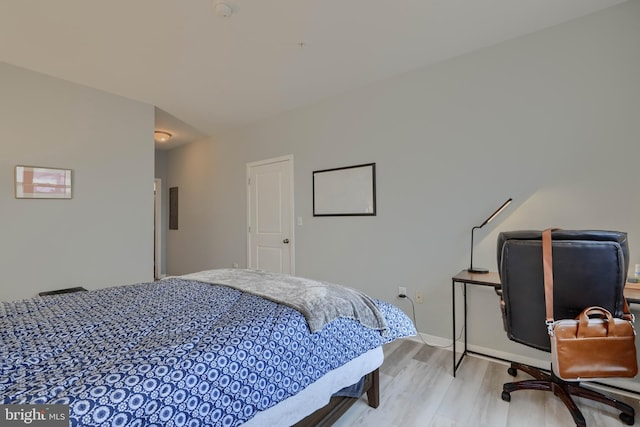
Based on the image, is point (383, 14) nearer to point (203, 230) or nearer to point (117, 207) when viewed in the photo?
point (117, 207)

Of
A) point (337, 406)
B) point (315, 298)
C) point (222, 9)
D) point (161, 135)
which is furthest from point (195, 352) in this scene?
point (161, 135)

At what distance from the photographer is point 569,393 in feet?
5.80

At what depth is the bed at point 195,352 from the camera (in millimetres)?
822

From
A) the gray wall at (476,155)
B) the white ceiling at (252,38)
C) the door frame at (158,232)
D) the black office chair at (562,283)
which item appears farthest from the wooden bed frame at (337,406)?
the door frame at (158,232)

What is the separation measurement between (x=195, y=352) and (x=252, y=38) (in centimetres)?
233

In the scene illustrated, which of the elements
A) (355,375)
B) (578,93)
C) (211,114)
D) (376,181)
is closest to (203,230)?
(211,114)

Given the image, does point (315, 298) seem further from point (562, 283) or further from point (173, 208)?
point (173, 208)

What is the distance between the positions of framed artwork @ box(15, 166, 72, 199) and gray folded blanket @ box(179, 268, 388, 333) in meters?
2.17

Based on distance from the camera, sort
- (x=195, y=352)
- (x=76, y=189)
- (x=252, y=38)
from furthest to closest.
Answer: (x=76, y=189)
(x=252, y=38)
(x=195, y=352)

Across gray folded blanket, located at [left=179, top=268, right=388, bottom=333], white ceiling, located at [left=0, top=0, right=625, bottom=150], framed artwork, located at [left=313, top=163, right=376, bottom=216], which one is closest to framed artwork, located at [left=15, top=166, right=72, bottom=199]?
white ceiling, located at [left=0, top=0, right=625, bottom=150]

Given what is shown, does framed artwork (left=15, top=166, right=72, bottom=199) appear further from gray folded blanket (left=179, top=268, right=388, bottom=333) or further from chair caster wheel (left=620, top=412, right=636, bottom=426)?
chair caster wheel (left=620, top=412, right=636, bottom=426)

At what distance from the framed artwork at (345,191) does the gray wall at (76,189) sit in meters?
2.11

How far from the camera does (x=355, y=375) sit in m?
1.54

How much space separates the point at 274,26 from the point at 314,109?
1.44 meters
